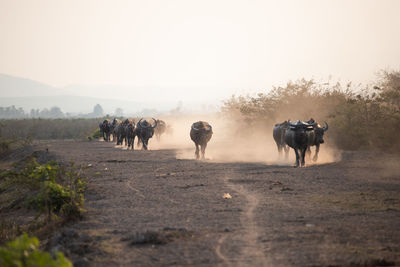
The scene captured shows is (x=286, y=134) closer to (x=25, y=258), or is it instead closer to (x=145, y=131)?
(x=145, y=131)

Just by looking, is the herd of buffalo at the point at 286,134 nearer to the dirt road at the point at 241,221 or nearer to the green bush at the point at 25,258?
the dirt road at the point at 241,221

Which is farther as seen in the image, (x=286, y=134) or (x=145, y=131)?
(x=145, y=131)

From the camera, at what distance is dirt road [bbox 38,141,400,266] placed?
7.03m

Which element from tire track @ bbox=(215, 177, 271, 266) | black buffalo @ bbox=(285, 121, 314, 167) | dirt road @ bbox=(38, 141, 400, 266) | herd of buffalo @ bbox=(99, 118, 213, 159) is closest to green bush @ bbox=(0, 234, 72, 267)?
dirt road @ bbox=(38, 141, 400, 266)

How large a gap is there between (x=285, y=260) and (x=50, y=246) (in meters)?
3.98

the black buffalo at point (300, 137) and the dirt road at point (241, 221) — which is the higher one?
the black buffalo at point (300, 137)

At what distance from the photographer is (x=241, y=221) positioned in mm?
9125

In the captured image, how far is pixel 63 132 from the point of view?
73.2 metres

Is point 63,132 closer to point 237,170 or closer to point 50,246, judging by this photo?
point 237,170

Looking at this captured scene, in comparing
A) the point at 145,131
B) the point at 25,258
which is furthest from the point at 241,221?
the point at 145,131

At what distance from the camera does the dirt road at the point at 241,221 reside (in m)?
7.03

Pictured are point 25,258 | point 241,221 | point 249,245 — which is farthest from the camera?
point 241,221

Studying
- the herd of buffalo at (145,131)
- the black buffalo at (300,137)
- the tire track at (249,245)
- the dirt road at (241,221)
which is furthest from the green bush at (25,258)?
the herd of buffalo at (145,131)

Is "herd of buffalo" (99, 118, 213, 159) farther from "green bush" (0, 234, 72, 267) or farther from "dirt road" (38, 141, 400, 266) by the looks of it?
"green bush" (0, 234, 72, 267)
